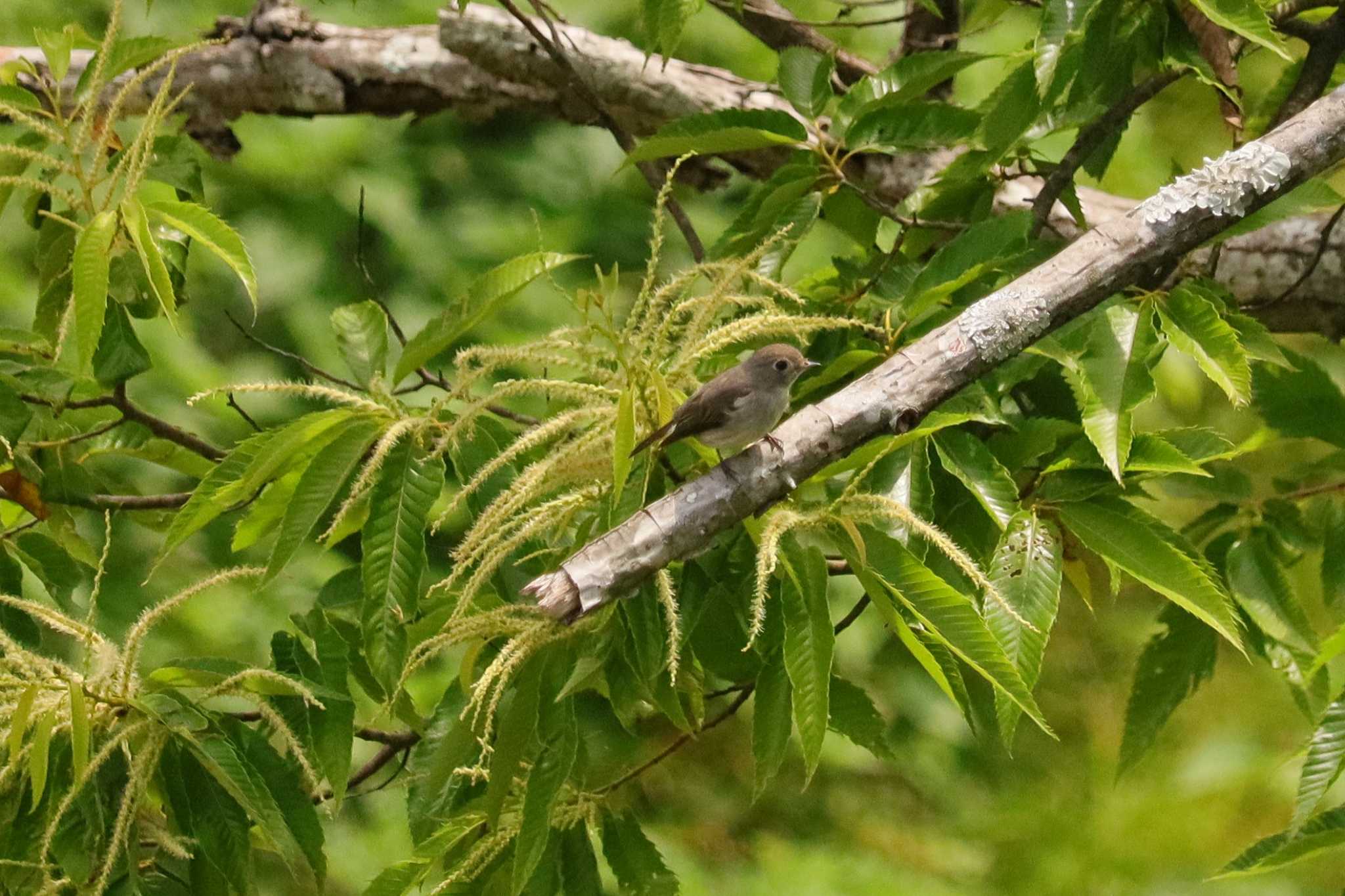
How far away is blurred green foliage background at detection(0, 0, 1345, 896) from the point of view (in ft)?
15.3

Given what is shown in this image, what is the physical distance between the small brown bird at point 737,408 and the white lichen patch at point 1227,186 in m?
0.57

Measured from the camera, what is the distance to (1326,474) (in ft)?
7.88

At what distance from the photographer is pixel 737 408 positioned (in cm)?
176

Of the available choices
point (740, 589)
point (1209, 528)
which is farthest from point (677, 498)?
point (1209, 528)

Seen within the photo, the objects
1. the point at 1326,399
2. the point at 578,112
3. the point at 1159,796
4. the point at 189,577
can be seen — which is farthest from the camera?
the point at 1159,796

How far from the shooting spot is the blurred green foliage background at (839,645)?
15.3 ft

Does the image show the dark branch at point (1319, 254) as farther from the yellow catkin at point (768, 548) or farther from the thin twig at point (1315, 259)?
the yellow catkin at point (768, 548)

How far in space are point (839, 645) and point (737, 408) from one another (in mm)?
2844

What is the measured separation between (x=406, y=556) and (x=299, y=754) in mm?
290

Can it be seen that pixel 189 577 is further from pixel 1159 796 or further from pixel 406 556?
pixel 1159 796

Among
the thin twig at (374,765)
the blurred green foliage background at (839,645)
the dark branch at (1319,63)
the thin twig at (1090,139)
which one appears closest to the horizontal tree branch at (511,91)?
the thin twig at (1090,139)

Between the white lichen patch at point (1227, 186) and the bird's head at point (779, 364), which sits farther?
the bird's head at point (779, 364)

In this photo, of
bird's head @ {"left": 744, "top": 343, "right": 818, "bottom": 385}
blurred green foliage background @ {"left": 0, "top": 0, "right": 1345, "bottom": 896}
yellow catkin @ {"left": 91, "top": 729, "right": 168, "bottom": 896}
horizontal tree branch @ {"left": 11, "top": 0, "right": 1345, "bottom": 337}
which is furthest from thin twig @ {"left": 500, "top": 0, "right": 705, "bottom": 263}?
blurred green foliage background @ {"left": 0, "top": 0, "right": 1345, "bottom": 896}

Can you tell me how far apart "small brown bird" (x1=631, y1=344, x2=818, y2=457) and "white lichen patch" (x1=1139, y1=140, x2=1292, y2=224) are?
57 centimetres
